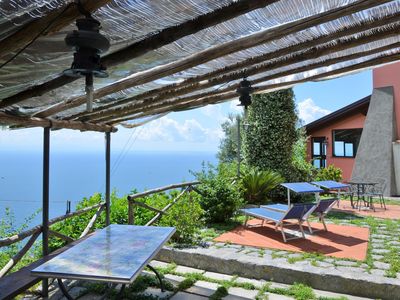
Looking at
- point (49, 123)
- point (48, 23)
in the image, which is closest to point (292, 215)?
point (49, 123)

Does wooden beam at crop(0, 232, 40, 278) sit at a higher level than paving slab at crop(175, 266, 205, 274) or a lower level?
higher

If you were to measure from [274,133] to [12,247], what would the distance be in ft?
24.6

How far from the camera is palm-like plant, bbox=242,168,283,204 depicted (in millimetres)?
9109

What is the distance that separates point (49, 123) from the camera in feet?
13.7

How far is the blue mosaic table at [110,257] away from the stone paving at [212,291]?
2.02 feet

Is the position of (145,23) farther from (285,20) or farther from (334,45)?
(334,45)

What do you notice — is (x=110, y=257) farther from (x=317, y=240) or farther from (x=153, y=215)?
(x=317, y=240)

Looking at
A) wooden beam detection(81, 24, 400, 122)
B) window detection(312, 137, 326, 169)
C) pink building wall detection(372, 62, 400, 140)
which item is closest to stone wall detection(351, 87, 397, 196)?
pink building wall detection(372, 62, 400, 140)

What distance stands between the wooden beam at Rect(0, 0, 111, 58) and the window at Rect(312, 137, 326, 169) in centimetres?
1631

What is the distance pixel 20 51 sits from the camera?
1990 mm

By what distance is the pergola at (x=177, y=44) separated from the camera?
1.84 metres

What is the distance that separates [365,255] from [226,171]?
3461mm

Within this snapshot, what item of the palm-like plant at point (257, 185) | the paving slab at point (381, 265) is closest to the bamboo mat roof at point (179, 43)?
the paving slab at point (381, 265)

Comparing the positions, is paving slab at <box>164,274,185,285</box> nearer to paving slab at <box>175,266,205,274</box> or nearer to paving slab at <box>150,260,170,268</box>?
paving slab at <box>175,266,205,274</box>
